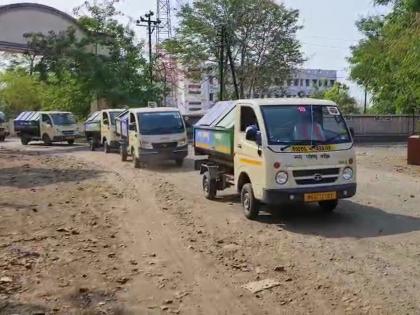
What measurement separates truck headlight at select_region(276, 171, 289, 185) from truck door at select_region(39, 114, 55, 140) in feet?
85.7

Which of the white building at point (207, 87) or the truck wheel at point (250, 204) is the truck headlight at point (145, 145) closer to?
the truck wheel at point (250, 204)

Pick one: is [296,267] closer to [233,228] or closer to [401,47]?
[233,228]

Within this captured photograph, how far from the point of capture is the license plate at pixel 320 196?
9289 millimetres

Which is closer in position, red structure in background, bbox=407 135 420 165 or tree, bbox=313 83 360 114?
red structure in background, bbox=407 135 420 165

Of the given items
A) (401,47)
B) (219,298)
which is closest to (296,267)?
(219,298)

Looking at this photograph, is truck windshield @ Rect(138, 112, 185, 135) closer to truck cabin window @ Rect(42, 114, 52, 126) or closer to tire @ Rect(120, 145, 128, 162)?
tire @ Rect(120, 145, 128, 162)

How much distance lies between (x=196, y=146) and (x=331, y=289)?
738 cm

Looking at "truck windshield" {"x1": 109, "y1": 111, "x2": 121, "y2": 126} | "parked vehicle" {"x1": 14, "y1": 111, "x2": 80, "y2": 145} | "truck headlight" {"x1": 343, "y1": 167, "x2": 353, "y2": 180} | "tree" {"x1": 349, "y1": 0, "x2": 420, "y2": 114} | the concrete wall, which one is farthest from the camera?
the concrete wall

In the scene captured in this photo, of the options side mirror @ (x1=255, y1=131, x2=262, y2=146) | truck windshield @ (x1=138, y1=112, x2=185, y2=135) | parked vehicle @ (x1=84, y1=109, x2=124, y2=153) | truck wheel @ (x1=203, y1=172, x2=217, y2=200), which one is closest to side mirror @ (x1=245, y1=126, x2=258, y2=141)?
side mirror @ (x1=255, y1=131, x2=262, y2=146)

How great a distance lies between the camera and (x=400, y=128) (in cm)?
4103

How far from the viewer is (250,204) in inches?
387

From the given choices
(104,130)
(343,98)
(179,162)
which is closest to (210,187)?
(179,162)

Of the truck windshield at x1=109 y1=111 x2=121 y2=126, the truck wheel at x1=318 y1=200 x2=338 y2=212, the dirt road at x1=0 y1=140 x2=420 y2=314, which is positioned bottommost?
the dirt road at x1=0 y1=140 x2=420 y2=314

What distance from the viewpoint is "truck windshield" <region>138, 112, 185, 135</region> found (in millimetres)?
18875
